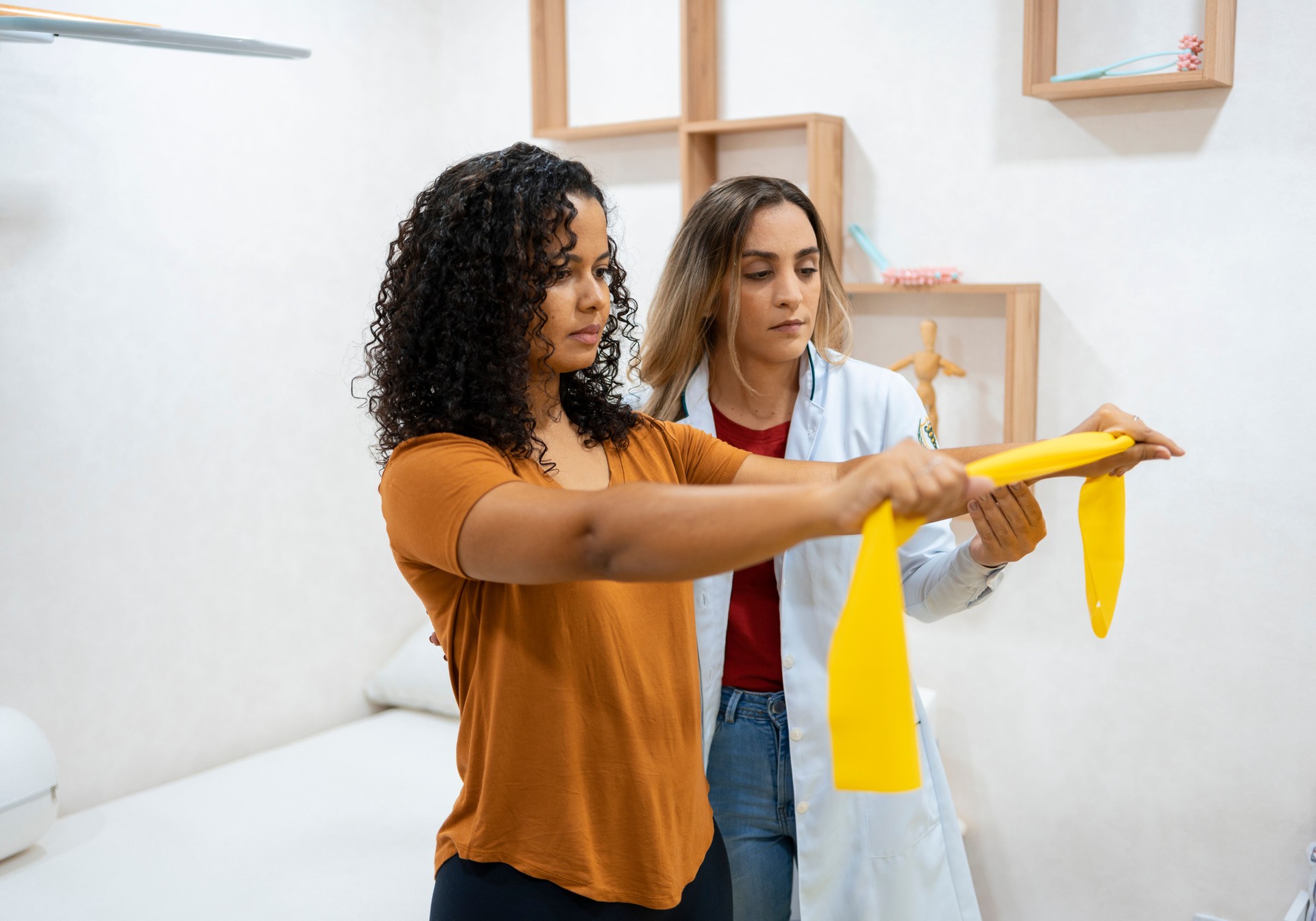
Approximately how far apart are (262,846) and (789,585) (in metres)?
1.42

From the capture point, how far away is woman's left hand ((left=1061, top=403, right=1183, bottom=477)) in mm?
1377

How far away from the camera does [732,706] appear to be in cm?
165

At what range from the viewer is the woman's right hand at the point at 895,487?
884mm

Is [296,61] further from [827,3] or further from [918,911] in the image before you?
[918,911]

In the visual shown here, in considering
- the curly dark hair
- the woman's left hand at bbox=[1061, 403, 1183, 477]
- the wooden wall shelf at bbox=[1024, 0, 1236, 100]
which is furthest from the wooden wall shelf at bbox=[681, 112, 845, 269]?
the curly dark hair

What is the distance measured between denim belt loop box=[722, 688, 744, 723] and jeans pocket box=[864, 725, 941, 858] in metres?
0.23

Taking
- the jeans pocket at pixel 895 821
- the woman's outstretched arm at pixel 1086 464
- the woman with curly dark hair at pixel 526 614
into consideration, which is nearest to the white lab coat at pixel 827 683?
the jeans pocket at pixel 895 821

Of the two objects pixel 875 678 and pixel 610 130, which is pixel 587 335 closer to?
pixel 875 678

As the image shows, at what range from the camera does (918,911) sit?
1.65m

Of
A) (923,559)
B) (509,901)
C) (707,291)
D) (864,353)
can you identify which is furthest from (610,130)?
(509,901)

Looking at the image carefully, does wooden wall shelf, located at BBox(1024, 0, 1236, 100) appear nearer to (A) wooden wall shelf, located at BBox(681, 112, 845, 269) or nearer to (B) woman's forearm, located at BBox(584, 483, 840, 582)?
(A) wooden wall shelf, located at BBox(681, 112, 845, 269)

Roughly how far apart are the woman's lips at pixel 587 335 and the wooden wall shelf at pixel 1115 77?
1.46 m

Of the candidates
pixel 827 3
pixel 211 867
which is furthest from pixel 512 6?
pixel 211 867

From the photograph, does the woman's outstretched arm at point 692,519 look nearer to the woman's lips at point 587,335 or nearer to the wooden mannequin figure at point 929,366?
the woman's lips at point 587,335
